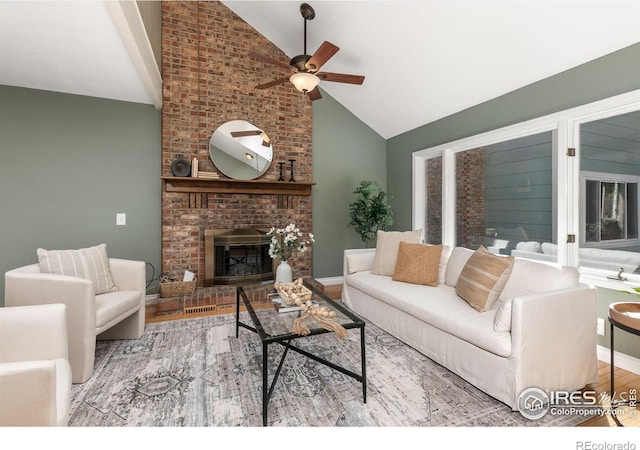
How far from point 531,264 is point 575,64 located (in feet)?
5.81

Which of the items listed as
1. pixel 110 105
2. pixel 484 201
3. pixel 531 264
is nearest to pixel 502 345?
pixel 531 264

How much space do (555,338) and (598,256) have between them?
131 centimetres

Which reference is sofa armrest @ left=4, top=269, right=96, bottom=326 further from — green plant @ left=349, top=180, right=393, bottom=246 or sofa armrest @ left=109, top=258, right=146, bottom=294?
green plant @ left=349, top=180, right=393, bottom=246

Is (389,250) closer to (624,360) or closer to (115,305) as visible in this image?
(624,360)

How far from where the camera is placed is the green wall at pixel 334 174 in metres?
4.73

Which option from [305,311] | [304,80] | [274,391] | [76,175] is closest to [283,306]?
[305,311]

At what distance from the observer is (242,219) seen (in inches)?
166

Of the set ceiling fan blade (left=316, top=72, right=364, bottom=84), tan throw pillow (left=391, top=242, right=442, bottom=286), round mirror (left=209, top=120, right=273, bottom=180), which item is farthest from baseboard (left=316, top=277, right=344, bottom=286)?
ceiling fan blade (left=316, top=72, right=364, bottom=84)

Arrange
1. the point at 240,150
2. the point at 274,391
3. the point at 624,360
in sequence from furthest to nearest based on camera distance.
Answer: the point at 240,150 → the point at 624,360 → the point at 274,391

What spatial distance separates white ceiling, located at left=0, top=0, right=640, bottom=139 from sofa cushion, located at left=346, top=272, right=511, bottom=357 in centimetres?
220

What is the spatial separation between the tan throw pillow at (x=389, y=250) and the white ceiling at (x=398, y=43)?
5.74 feet

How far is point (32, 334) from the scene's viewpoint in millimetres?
1537
